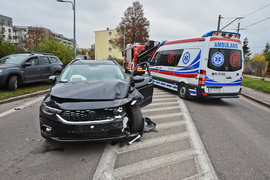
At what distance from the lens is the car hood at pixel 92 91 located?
2.73 meters

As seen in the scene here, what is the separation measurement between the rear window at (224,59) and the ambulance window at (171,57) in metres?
1.57

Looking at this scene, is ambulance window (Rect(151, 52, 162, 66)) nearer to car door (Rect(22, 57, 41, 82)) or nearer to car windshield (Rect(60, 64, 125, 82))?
car windshield (Rect(60, 64, 125, 82))

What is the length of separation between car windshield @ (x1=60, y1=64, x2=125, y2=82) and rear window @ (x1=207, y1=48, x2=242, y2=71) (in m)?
3.73

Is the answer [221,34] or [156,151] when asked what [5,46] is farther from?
[221,34]

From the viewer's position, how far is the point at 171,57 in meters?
7.97

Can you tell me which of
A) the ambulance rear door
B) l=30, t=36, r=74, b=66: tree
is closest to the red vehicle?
l=30, t=36, r=74, b=66: tree

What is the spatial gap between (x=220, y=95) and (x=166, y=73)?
289cm

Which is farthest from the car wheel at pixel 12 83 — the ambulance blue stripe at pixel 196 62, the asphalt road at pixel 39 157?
the ambulance blue stripe at pixel 196 62

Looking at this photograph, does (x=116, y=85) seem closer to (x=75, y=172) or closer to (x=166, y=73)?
(x=75, y=172)

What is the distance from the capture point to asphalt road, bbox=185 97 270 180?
2.43 m

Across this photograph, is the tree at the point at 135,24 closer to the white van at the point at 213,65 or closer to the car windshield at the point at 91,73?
the white van at the point at 213,65

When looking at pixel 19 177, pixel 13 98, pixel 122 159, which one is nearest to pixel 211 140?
pixel 122 159

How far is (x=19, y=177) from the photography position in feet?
7.07

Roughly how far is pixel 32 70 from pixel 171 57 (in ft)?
22.2
